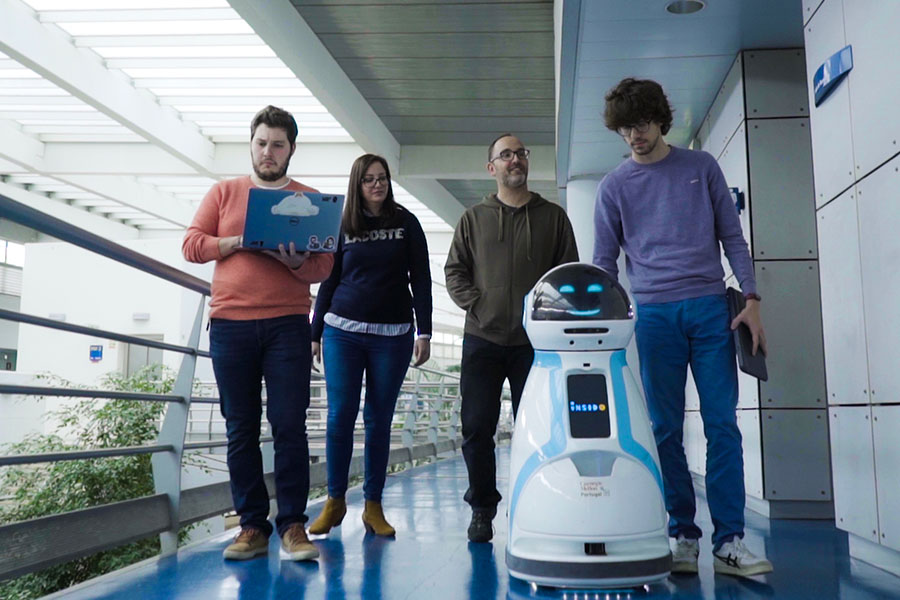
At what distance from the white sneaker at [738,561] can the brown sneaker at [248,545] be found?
140cm

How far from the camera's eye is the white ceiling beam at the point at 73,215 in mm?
13758

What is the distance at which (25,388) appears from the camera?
1.98 metres

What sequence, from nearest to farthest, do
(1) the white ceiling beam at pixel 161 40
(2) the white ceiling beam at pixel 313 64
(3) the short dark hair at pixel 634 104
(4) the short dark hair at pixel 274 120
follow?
1. (3) the short dark hair at pixel 634 104
2. (4) the short dark hair at pixel 274 120
3. (2) the white ceiling beam at pixel 313 64
4. (1) the white ceiling beam at pixel 161 40

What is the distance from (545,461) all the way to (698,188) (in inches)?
37.9

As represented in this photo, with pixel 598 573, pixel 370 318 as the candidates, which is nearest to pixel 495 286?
pixel 370 318

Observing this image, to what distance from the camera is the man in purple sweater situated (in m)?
2.32

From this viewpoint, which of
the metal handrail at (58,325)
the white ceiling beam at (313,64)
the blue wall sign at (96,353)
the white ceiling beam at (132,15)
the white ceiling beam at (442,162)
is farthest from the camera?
the blue wall sign at (96,353)

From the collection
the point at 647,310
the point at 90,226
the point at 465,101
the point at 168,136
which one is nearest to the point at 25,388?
the point at 647,310

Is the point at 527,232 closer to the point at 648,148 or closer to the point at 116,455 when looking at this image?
the point at 648,148

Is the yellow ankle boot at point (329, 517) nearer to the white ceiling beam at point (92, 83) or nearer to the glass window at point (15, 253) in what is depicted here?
the white ceiling beam at point (92, 83)

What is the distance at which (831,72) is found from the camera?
8.61 ft

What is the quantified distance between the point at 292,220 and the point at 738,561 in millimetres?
1626

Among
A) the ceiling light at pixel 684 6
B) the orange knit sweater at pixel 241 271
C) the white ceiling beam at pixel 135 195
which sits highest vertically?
the white ceiling beam at pixel 135 195

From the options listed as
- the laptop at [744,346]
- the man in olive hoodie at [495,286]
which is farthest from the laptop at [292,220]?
the laptop at [744,346]
